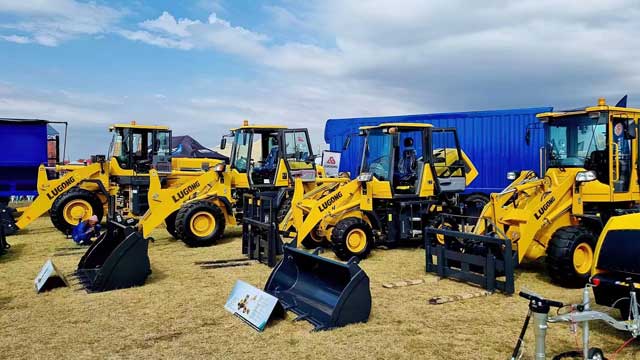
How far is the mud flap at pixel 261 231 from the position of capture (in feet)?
29.0

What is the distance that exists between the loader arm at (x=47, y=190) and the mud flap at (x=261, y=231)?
522 cm

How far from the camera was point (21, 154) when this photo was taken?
50.9 ft

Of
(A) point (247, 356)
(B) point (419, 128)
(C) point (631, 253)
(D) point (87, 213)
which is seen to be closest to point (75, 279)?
(A) point (247, 356)

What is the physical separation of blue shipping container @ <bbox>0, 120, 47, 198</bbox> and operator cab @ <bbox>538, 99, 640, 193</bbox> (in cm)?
1363

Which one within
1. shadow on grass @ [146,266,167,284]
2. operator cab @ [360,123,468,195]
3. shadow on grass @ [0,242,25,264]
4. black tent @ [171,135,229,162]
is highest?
black tent @ [171,135,229,162]

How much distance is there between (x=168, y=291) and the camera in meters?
7.36

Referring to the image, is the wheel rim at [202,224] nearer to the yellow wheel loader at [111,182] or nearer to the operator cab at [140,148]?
the yellow wheel loader at [111,182]

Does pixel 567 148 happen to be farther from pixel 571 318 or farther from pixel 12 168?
pixel 12 168

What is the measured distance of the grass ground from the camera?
16.6 feet

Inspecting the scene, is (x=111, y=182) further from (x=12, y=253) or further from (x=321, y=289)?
(x=321, y=289)

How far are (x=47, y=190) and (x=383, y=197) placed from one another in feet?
26.5

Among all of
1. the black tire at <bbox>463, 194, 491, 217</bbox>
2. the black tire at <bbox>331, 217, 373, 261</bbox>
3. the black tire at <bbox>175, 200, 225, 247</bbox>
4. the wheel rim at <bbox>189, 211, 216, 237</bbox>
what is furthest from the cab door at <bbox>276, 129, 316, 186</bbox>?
the black tire at <bbox>463, 194, 491, 217</bbox>

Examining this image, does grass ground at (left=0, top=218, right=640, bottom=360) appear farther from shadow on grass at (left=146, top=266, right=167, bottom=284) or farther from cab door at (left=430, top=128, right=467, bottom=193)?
cab door at (left=430, top=128, right=467, bottom=193)

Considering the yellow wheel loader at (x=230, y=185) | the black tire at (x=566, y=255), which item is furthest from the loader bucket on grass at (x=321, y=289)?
the yellow wheel loader at (x=230, y=185)
